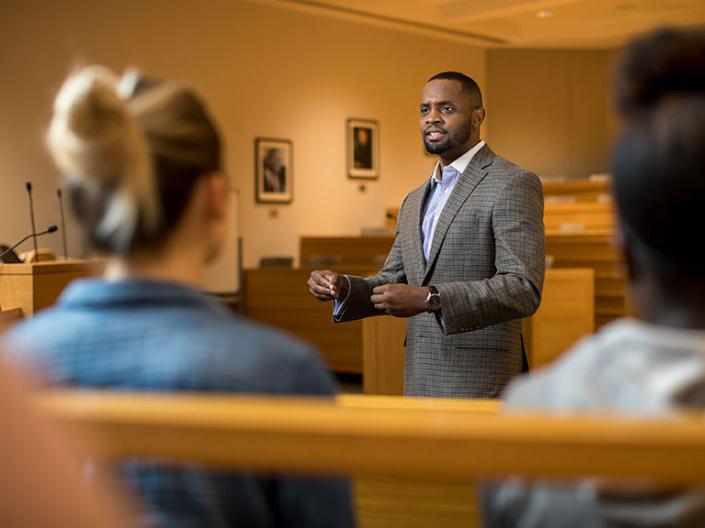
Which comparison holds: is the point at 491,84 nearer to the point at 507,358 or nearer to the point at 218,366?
the point at 507,358

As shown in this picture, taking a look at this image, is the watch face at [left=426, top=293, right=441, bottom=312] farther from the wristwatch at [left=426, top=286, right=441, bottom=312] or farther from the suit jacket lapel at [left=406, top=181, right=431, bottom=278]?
the suit jacket lapel at [left=406, top=181, right=431, bottom=278]

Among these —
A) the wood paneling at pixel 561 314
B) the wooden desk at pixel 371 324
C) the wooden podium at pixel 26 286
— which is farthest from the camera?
the wood paneling at pixel 561 314

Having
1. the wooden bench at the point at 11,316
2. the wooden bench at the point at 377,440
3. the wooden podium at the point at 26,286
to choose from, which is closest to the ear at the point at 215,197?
the wooden bench at the point at 377,440

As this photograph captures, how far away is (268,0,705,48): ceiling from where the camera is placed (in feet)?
45.1

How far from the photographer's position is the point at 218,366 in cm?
111

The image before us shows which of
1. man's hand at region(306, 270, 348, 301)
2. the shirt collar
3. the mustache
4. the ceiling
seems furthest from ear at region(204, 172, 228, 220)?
the ceiling

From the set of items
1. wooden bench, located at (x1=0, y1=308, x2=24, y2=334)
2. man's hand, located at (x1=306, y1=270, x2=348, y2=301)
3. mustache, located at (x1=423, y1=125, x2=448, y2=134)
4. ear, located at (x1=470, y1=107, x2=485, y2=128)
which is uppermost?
ear, located at (x1=470, y1=107, x2=485, y2=128)

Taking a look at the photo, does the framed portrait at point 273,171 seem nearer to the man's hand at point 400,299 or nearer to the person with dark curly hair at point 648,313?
the man's hand at point 400,299

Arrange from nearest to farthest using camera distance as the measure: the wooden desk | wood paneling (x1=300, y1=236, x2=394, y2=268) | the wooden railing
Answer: the wooden railing, the wooden desk, wood paneling (x1=300, y1=236, x2=394, y2=268)

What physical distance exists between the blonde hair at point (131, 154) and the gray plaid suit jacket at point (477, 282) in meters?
2.02

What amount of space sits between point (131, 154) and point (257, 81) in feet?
41.0

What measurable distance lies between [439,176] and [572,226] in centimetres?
930

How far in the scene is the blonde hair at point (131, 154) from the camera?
3.98ft

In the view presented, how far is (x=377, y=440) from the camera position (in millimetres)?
865
